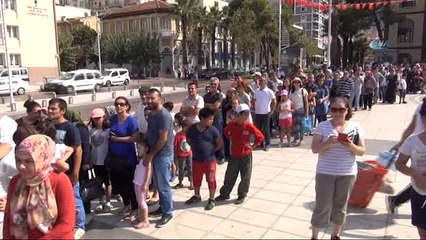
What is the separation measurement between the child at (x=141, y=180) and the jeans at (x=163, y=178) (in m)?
0.12

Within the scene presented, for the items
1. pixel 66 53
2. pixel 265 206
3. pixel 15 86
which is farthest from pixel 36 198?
pixel 66 53

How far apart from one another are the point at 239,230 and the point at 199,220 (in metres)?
0.60

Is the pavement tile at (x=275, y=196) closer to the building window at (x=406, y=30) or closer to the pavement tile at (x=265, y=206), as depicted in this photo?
the pavement tile at (x=265, y=206)

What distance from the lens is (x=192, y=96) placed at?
7.28 m

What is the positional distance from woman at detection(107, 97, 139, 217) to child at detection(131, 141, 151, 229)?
180 mm

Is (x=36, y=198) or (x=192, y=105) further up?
(x=192, y=105)

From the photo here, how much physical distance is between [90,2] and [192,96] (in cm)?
8453

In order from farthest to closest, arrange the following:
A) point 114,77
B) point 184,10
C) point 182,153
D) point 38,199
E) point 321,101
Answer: point 184,10, point 114,77, point 321,101, point 182,153, point 38,199

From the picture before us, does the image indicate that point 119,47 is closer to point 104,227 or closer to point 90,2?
point 90,2

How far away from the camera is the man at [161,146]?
15.9 feet

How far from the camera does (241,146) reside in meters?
5.68

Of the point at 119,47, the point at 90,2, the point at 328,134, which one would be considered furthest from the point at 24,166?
the point at 90,2

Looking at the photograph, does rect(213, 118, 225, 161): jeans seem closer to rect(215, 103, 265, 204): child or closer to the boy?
rect(215, 103, 265, 204): child

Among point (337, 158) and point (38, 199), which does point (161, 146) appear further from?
point (38, 199)
